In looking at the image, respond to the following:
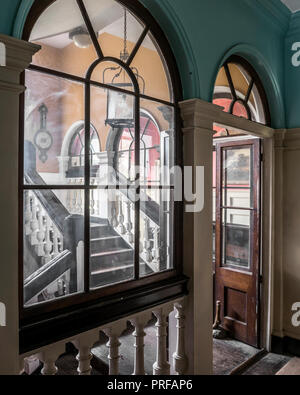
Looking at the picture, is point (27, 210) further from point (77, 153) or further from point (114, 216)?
point (114, 216)

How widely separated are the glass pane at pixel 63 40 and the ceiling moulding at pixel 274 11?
1.72m

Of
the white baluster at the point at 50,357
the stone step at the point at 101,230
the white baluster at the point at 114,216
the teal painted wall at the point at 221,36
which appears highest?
the teal painted wall at the point at 221,36

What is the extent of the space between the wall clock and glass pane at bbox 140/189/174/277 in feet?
2.46

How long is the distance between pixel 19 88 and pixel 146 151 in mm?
932

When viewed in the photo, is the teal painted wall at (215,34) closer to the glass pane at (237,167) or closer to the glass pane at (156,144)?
the glass pane at (156,144)

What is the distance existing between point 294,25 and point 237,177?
5.38 feet

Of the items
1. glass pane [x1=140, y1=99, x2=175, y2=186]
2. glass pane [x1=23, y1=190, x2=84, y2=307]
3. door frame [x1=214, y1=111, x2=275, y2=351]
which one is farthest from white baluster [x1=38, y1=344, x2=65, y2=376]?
door frame [x1=214, y1=111, x2=275, y2=351]

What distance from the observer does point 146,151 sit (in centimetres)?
211

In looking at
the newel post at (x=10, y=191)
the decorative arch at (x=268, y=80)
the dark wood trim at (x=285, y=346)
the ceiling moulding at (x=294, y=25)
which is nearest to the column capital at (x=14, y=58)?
the newel post at (x=10, y=191)

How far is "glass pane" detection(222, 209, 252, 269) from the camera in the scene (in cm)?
338

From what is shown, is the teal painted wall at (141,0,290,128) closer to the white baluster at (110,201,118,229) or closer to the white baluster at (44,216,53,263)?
the white baluster at (110,201,118,229)

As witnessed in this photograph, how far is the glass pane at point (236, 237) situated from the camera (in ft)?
11.1

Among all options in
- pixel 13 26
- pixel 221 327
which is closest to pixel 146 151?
pixel 13 26

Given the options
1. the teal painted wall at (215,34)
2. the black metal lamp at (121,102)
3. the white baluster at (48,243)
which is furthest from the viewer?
the teal painted wall at (215,34)
